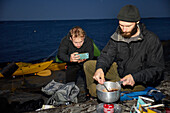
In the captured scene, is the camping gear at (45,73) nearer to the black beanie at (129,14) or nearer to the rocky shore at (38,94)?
the rocky shore at (38,94)

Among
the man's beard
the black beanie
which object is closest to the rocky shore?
the man's beard

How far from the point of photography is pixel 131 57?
103 inches

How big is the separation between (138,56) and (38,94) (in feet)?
9.05

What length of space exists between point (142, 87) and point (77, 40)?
1.77 meters

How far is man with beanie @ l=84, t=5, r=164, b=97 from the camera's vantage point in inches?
90.3

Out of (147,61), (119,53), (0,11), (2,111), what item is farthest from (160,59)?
(0,11)

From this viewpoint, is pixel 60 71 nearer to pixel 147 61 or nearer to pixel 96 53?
pixel 96 53

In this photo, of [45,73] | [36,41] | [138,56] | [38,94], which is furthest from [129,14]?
[36,41]

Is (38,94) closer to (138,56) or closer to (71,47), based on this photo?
(71,47)

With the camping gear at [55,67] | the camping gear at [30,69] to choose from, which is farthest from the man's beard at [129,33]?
the camping gear at [55,67]

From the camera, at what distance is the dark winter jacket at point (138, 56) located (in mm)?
2301

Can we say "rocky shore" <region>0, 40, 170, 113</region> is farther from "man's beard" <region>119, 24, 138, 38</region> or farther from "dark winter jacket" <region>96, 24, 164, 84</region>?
"man's beard" <region>119, 24, 138, 38</region>

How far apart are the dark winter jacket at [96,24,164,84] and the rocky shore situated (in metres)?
0.43

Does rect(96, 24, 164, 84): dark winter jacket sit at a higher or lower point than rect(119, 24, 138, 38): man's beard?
lower
